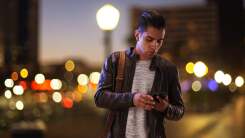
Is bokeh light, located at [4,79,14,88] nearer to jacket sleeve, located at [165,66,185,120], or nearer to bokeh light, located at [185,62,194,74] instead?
jacket sleeve, located at [165,66,185,120]

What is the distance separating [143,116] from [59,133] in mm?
16821

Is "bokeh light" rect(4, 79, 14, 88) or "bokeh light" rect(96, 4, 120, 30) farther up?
"bokeh light" rect(96, 4, 120, 30)

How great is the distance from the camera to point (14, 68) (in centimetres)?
1722

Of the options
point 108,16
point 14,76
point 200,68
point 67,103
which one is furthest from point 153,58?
point 200,68

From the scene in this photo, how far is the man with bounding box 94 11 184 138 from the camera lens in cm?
364

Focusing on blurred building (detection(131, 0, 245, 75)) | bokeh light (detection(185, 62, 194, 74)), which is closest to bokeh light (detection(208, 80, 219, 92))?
blurred building (detection(131, 0, 245, 75))

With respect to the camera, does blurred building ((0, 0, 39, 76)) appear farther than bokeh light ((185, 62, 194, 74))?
No

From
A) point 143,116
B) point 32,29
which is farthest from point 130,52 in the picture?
point 32,29

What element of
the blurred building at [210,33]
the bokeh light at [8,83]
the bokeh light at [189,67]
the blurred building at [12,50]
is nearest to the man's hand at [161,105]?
the blurred building at [210,33]

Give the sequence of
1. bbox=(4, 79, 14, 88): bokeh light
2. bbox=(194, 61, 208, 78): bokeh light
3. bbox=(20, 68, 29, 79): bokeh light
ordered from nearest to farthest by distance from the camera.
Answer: bbox=(4, 79, 14, 88): bokeh light → bbox=(20, 68, 29, 79): bokeh light → bbox=(194, 61, 208, 78): bokeh light

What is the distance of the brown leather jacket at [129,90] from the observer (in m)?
3.68

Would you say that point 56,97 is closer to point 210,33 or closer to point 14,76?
point 210,33

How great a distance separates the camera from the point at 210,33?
28281 mm

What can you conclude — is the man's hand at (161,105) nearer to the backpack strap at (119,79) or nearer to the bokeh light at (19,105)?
the backpack strap at (119,79)
